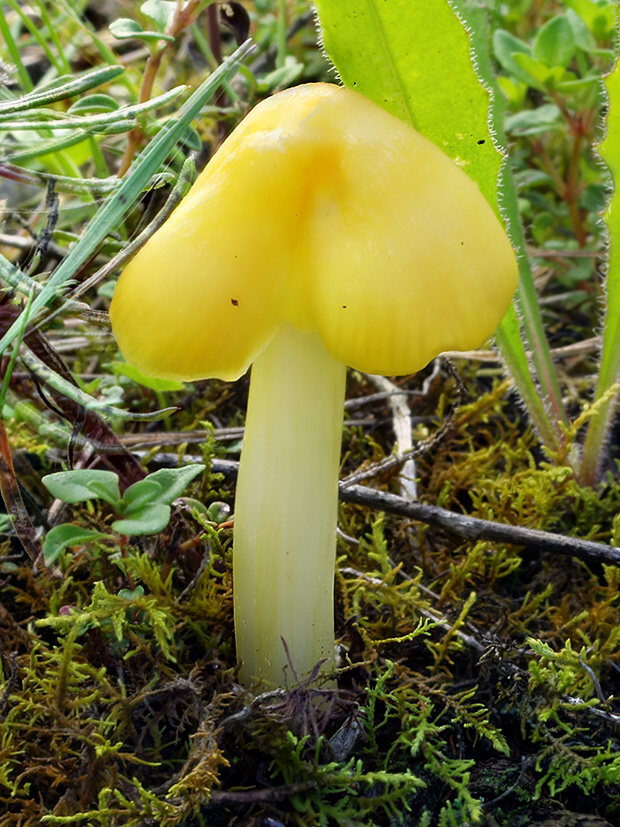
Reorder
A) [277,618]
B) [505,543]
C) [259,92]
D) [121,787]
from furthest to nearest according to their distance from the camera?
[259,92]
[505,543]
[277,618]
[121,787]

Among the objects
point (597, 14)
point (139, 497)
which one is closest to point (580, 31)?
point (597, 14)

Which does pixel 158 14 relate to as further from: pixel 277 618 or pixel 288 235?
pixel 277 618

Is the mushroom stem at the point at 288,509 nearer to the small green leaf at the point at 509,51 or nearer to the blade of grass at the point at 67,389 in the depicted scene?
the blade of grass at the point at 67,389

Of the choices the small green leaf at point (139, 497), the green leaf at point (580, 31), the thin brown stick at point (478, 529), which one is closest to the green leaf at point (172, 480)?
the small green leaf at point (139, 497)

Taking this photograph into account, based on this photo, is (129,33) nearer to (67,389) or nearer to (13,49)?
(13,49)

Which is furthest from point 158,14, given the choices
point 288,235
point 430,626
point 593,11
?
point 430,626

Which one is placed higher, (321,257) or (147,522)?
(321,257)
